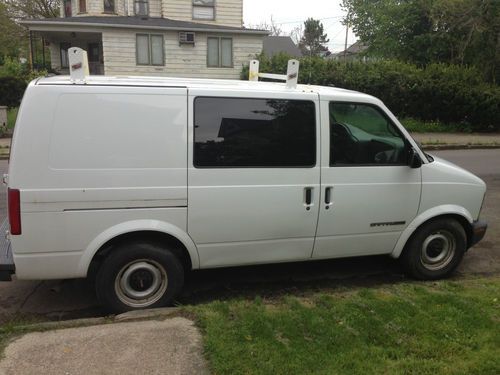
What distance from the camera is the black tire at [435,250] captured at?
490cm

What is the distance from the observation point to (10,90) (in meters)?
18.7

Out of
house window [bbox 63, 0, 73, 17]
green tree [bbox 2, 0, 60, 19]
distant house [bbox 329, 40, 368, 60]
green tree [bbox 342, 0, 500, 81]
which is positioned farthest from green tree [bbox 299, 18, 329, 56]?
house window [bbox 63, 0, 73, 17]

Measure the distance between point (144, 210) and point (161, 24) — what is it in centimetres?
2213

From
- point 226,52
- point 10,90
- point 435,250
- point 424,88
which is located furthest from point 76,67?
point 226,52

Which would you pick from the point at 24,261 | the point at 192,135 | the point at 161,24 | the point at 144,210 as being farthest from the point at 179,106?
the point at 161,24

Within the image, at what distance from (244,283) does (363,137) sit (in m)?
1.83

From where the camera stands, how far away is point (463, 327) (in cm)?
358

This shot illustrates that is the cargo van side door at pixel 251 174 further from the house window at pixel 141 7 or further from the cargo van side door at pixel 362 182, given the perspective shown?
the house window at pixel 141 7

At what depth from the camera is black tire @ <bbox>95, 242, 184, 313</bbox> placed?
3.98 metres

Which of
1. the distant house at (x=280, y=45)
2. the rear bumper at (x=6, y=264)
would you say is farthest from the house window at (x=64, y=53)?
the rear bumper at (x=6, y=264)

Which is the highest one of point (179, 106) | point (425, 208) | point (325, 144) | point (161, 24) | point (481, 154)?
point (161, 24)

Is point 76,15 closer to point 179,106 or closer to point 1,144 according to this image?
point 1,144

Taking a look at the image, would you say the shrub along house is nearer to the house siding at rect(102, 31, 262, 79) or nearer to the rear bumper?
the house siding at rect(102, 31, 262, 79)

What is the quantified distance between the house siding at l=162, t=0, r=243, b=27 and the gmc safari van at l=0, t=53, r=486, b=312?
2317 cm
